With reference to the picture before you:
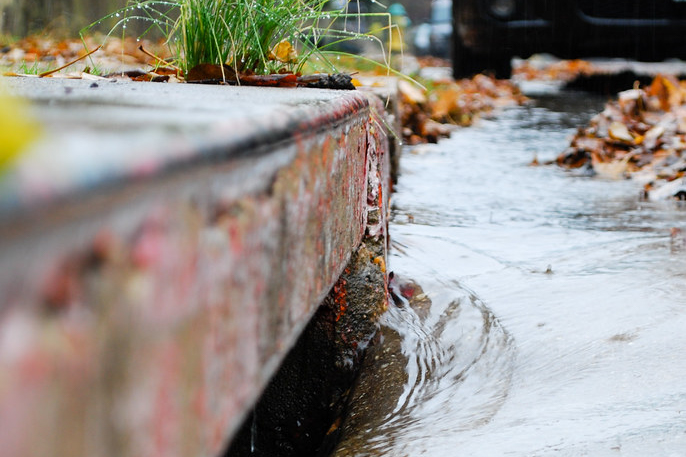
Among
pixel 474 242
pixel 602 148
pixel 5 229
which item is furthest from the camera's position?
pixel 602 148

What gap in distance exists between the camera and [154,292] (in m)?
0.47

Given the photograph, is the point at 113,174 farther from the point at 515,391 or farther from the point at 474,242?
the point at 474,242

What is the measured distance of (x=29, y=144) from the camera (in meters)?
0.39

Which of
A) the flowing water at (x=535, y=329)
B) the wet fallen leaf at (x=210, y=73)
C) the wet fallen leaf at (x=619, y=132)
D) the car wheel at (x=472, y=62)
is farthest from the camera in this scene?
the car wheel at (x=472, y=62)

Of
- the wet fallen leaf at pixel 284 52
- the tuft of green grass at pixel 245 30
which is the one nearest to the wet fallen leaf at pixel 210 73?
the tuft of green grass at pixel 245 30

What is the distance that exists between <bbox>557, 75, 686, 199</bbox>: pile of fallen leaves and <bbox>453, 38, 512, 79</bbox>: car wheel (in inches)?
137

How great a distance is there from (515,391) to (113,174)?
112 centimetres

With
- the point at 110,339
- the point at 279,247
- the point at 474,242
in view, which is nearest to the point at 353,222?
the point at 279,247

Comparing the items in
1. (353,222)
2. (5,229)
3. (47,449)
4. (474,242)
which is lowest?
(474,242)

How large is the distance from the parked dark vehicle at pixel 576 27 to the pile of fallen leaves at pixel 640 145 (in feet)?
4.93

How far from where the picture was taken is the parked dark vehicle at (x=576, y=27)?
5863 mm

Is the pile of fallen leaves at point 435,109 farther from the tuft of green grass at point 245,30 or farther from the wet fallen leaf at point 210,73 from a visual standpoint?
the wet fallen leaf at point 210,73

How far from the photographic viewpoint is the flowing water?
3.95ft

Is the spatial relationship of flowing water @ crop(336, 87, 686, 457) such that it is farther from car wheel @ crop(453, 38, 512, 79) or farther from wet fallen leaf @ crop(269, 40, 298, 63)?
car wheel @ crop(453, 38, 512, 79)
